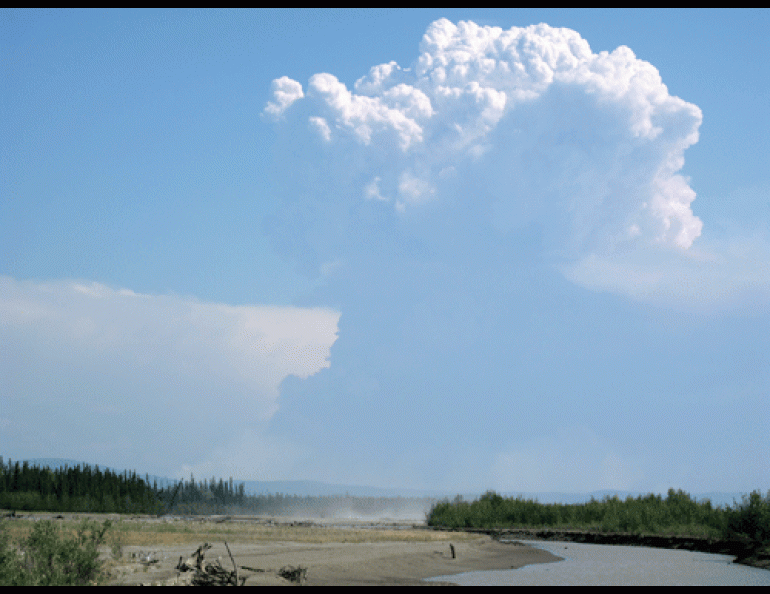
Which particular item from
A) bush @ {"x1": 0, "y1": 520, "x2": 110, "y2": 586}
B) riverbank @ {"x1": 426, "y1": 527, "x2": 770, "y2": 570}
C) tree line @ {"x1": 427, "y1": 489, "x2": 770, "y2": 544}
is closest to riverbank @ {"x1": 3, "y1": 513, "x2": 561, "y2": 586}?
bush @ {"x1": 0, "y1": 520, "x2": 110, "y2": 586}

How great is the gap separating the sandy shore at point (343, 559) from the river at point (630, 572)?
5.77 ft

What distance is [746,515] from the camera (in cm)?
3531

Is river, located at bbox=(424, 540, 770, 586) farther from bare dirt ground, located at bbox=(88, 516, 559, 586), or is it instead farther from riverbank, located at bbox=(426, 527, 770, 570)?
bare dirt ground, located at bbox=(88, 516, 559, 586)

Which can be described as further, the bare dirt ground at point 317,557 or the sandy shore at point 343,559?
the sandy shore at point 343,559

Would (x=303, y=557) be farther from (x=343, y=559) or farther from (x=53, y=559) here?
(x=53, y=559)

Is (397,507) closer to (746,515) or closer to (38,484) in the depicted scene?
(38,484)

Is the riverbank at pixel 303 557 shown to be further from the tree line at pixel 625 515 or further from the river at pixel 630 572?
the tree line at pixel 625 515

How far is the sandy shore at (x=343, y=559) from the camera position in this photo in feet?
78.8

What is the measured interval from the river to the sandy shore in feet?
5.77

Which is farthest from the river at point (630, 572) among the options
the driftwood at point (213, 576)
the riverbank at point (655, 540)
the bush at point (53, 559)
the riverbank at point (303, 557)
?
the bush at point (53, 559)

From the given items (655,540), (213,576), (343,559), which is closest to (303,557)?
(343,559)

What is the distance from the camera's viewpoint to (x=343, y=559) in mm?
31156

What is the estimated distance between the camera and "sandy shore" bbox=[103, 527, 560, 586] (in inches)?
945

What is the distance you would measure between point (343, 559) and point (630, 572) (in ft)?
40.0
